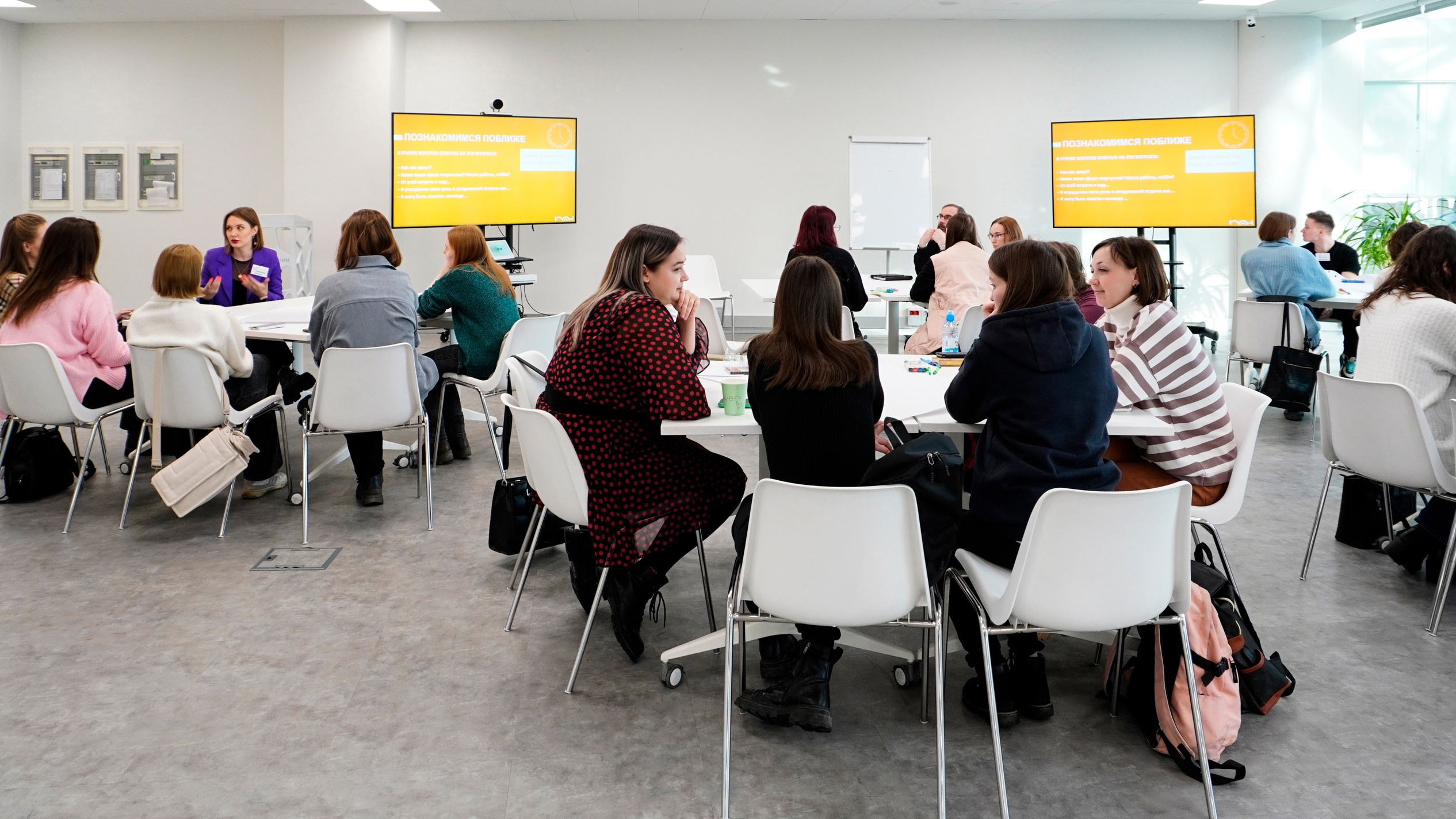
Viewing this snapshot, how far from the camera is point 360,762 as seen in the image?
2324mm

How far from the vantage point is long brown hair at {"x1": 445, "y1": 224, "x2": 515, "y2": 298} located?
4750 mm

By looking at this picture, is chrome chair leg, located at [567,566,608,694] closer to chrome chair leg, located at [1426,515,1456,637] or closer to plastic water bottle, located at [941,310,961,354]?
plastic water bottle, located at [941,310,961,354]

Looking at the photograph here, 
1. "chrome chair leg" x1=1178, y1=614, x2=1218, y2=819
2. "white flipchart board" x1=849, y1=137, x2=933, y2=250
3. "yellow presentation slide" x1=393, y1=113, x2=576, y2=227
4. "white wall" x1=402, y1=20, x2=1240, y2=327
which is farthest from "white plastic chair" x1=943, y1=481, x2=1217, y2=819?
"white wall" x1=402, y1=20, x2=1240, y2=327

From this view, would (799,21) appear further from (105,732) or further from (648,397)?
(105,732)

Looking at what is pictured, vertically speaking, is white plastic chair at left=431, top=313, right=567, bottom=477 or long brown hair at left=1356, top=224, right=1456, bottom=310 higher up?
long brown hair at left=1356, top=224, right=1456, bottom=310

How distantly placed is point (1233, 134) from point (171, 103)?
368 inches

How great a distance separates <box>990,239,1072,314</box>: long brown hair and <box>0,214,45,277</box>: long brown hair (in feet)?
14.1

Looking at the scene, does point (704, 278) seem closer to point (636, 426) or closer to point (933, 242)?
point (933, 242)

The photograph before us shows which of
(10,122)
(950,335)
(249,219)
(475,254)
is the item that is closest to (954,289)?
(950,335)

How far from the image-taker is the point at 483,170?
8906mm

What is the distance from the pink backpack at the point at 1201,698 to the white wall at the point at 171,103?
9293 mm

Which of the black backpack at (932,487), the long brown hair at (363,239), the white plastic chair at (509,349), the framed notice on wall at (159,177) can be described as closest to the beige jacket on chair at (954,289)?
the white plastic chair at (509,349)

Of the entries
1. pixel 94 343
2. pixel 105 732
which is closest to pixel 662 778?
pixel 105 732

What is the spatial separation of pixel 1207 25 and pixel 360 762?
10.0 meters
